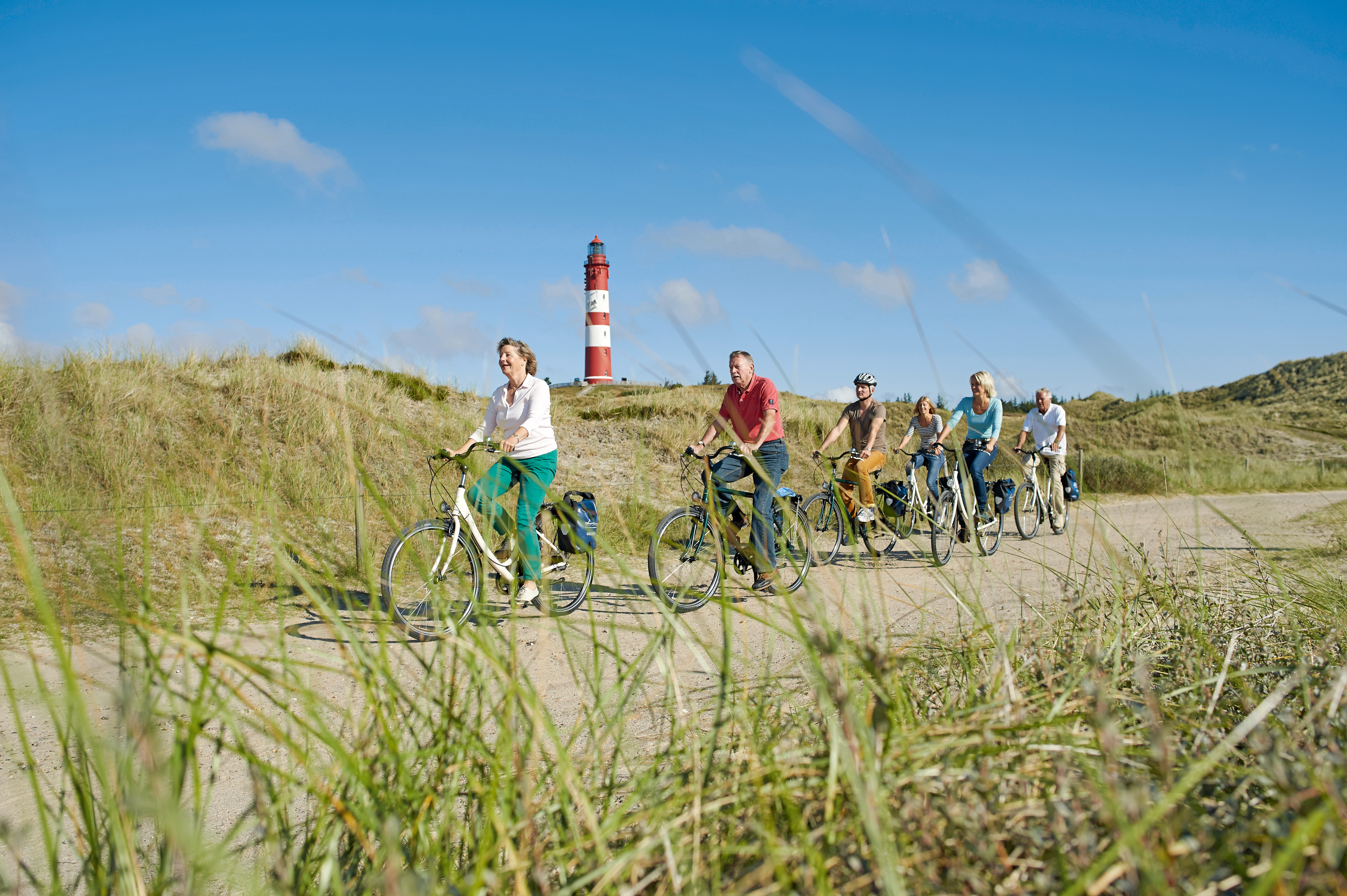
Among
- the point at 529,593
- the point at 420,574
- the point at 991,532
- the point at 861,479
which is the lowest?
the point at 529,593

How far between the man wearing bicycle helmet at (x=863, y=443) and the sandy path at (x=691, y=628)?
78 cm

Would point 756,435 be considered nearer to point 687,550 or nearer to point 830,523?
point 687,550

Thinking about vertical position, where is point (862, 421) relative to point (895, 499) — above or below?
above

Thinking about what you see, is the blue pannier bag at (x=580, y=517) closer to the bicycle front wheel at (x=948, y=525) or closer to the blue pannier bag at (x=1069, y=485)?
the bicycle front wheel at (x=948, y=525)

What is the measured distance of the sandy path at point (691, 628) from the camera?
1.94 m

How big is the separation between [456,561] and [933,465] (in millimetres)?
6309

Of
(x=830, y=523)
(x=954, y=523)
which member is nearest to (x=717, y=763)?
(x=830, y=523)

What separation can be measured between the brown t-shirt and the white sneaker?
14.1ft

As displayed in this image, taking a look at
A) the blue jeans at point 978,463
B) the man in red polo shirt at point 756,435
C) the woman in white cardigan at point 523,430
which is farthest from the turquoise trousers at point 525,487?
the blue jeans at point 978,463

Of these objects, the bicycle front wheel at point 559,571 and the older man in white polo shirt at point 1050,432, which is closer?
the bicycle front wheel at point 559,571

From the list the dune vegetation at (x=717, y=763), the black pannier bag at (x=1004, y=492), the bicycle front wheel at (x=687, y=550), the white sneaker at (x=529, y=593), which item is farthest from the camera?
the black pannier bag at (x=1004, y=492)

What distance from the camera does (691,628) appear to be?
185 cm

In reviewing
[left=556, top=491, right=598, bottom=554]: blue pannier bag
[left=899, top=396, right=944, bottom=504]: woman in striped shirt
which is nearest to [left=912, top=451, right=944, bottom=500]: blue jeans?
[left=899, top=396, right=944, bottom=504]: woman in striped shirt

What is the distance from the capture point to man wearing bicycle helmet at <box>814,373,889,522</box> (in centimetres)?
891
